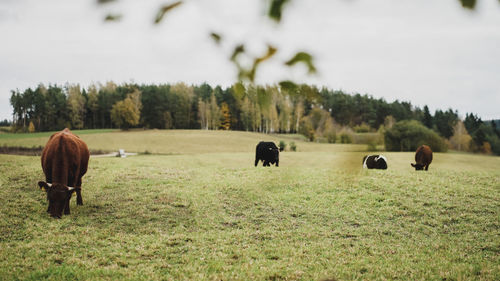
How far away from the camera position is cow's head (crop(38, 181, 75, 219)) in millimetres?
8234

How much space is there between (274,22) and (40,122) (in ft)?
267

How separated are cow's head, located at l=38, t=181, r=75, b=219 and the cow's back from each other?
10.1 inches

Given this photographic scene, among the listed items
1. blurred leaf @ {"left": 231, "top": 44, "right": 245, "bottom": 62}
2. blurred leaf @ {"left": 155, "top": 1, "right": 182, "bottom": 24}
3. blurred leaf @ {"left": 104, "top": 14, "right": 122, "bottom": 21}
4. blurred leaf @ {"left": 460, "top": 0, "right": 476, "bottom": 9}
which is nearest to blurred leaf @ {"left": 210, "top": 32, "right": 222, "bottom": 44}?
blurred leaf @ {"left": 231, "top": 44, "right": 245, "bottom": 62}

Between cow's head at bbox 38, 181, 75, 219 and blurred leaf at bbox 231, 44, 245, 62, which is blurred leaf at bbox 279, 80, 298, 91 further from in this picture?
cow's head at bbox 38, 181, 75, 219

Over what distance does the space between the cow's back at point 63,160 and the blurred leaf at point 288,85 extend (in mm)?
9216

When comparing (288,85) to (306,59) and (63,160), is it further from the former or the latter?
(63,160)

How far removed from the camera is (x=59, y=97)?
69.3 meters

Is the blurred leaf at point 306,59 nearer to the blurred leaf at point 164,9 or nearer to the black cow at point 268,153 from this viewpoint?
the blurred leaf at point 164,9

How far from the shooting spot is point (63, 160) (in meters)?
8.70

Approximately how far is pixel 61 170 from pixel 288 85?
9303 millimetres

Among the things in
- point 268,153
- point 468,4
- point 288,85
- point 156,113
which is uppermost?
point 156,113

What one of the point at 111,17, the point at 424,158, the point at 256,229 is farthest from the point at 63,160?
the point at 424,158

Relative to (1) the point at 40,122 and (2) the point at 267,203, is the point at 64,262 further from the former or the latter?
(1) the point at 40,122

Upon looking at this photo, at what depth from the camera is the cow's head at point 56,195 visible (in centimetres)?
823
